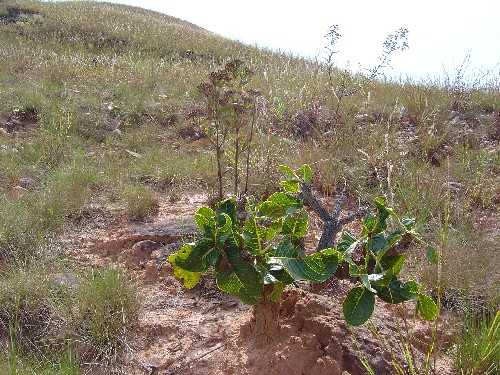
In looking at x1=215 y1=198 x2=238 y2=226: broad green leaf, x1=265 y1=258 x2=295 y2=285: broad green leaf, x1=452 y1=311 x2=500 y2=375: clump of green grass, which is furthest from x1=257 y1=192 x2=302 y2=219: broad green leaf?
x1=452 y1=311 x2=500 y2=375: clump of green grass

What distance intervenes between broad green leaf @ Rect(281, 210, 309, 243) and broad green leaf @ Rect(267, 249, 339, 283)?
0.63 ft

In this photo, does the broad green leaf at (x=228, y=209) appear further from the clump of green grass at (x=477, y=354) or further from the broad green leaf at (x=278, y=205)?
the clump of green grass at (x=477, y=354)

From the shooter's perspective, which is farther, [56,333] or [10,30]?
[10,30]

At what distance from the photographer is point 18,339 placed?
2.01m

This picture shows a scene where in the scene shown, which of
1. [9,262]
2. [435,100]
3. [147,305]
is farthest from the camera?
[435,100]

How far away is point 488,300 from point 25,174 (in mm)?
3399

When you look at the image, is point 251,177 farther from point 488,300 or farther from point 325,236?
point 488,300

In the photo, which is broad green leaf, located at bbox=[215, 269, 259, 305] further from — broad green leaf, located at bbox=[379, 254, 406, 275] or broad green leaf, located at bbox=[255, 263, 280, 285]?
broad green leaf, located at bbox=[379, 254, 406, 275]

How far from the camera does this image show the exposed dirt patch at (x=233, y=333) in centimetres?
Result: 151

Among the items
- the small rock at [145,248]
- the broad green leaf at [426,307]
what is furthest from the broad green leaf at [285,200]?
the small rock at [145,248]

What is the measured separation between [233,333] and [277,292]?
0.44m

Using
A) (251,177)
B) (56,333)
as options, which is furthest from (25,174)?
(56,333)

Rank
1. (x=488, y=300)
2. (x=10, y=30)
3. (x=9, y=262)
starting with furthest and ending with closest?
(x=10, y=30)
(x=9, y=262)
(x=488, y=300)

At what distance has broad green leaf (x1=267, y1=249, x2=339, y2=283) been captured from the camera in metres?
1.38
